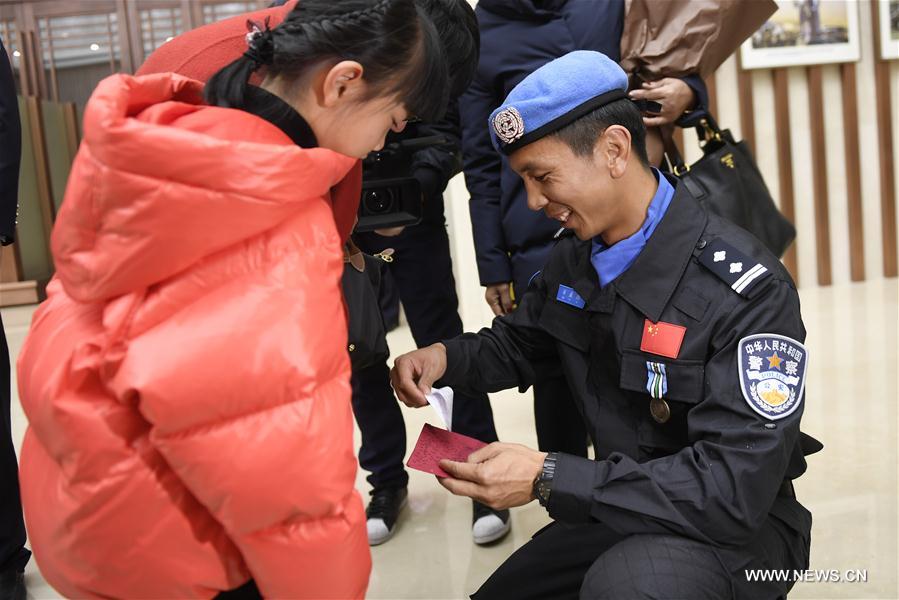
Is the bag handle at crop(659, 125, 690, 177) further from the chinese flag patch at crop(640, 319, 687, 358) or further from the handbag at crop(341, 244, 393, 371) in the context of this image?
the handbag at crop(341, 244, 393, 371)

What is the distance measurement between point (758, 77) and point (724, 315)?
4130 mm

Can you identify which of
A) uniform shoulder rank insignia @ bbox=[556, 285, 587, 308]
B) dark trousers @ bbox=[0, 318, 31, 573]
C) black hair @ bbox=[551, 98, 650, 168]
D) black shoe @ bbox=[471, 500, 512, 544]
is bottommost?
black shoe @ bbox=[471, 500, 512, 544]

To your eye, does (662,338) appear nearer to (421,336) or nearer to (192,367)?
(192,367)

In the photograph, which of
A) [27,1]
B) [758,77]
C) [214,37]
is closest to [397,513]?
[214,37]

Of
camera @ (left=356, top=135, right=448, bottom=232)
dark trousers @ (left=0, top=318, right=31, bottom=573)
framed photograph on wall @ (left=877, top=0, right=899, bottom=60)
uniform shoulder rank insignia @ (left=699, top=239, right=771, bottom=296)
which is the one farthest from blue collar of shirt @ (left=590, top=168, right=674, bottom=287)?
framed photograph on wall @ (left=877, top=0, right=899, bottom=60)

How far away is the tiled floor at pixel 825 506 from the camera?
187cm

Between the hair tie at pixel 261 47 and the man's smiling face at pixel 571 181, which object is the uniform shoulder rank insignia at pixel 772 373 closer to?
the man's smiling face at pixel 571 181

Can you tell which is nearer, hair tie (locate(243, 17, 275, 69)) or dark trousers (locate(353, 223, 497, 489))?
hair tie (locate(243, 17, 275, 69))

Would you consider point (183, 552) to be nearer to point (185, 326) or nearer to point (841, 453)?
point (185, 326)

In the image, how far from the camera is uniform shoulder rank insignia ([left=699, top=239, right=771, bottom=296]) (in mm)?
1240

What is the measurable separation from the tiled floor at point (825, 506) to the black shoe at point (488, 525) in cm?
2

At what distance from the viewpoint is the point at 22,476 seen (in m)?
1.02

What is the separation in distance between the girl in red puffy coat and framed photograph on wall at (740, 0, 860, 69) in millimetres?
4416

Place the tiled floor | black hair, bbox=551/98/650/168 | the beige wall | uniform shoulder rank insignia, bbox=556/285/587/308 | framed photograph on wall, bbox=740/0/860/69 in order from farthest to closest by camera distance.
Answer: the beige wall
framed photograph on wall, bbox=740/0/860/69
the tiled floor
uniform shoulder rank insignia, bbox=556/285/587/308
black hair, bbox=551/98/650/168
